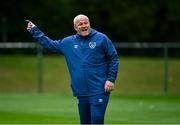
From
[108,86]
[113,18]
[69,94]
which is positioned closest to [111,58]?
[108,86]

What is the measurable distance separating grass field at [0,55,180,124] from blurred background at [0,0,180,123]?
0.04 meters

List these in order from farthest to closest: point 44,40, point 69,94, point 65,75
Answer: point 65,75, point 69,94, point 44,40

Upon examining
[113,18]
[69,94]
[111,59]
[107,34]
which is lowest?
[107,34]

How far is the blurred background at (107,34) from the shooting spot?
36562 millimetres

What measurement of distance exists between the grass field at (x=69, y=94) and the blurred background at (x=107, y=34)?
0.04 m

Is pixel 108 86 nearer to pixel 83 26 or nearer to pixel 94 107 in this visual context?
pixel 94 107

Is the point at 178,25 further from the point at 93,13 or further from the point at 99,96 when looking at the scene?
the point at 99,96

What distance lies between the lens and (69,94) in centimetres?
3197

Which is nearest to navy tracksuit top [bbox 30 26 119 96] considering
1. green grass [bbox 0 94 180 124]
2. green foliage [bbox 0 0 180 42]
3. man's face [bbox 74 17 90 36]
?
man's face [bbox 74 17 90 36]

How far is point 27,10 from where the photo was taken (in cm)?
5497

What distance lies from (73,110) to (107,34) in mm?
32958

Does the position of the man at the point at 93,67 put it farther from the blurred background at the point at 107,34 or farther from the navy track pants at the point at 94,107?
the blurred background at the point at 107,34

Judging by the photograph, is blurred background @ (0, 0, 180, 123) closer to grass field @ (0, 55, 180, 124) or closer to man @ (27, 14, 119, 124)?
grass field @ (0, 55, 180, 124)

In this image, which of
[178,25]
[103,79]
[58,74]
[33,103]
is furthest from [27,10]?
[103,79]
